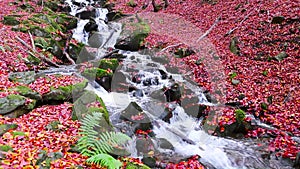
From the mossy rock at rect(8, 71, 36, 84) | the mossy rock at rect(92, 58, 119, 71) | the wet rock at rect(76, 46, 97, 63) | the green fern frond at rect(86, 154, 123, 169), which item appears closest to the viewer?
the green fern frond at rect(86, 154, 123, 169)

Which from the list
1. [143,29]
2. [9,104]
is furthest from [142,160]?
[143,29]

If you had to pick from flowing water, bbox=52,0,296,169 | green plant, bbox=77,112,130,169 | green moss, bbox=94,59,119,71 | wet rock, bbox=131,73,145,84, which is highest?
green moss, bbox=94,59,119,71

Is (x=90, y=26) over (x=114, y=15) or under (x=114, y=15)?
under

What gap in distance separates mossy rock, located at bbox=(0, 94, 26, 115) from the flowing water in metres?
2.52

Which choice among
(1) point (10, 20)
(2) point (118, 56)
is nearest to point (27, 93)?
(2) point (118, 56)

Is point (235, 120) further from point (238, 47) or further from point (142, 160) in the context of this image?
point (238, 47)

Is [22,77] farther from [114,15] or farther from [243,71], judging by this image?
[114,15]

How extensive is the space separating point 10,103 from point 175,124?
5.06 m

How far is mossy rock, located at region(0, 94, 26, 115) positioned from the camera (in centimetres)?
554

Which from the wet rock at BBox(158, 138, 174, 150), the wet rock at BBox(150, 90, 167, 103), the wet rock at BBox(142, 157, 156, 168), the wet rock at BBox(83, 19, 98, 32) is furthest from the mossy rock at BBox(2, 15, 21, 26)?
the wet rock at BBox(142, 157, 156, 168)

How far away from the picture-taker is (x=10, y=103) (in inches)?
225

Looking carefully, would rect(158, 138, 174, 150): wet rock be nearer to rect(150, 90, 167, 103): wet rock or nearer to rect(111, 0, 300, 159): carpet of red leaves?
rect(111, 0, 300, 159): carpet of red leaves

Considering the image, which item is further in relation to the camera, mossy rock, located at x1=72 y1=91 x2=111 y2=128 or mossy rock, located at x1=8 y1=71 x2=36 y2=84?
mossy rock, located at x1=8 y1=71 x2=36 y2=84

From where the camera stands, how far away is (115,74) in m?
→ 9.73
